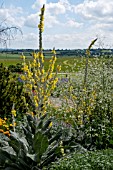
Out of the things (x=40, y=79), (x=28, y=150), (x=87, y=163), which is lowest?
(x=28, y=150)

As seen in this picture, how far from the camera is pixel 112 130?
775 cm

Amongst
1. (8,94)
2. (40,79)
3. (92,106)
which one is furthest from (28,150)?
(8,94)

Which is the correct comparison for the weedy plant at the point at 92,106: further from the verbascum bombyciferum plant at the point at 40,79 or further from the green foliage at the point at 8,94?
the verbascum bombyciferum plant at the point at 40,79

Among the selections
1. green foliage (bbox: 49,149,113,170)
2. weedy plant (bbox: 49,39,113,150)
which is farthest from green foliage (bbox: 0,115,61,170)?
weedy plant (bbox: 49,39,113,150)

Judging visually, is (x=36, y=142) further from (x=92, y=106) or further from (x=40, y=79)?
(x=92, y=106)

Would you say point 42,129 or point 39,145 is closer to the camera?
point 39,145

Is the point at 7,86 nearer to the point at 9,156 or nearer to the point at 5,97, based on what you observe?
the point at 5,97

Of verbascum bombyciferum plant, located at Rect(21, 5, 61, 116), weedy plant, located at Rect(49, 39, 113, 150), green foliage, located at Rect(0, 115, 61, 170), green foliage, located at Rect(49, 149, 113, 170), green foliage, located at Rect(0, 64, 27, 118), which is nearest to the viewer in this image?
green foliage, located at Rect(49, 149, 113, 170)

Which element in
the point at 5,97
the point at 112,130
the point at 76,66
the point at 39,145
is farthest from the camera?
the point at 76,66

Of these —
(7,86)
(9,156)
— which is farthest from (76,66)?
(9,156)

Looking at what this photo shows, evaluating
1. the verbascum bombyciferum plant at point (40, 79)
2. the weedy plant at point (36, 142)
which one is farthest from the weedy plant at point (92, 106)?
the verbascum bombyciferum plant at point (40, 79)

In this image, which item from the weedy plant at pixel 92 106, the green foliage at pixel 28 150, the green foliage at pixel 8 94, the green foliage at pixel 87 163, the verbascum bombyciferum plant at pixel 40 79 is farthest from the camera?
the green foliage at pixel 8 94

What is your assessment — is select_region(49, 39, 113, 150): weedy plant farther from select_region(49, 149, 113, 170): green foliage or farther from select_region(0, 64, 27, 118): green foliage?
select_region(49, 149, 113, 170): green foliage

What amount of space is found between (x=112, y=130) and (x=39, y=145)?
228 cm
